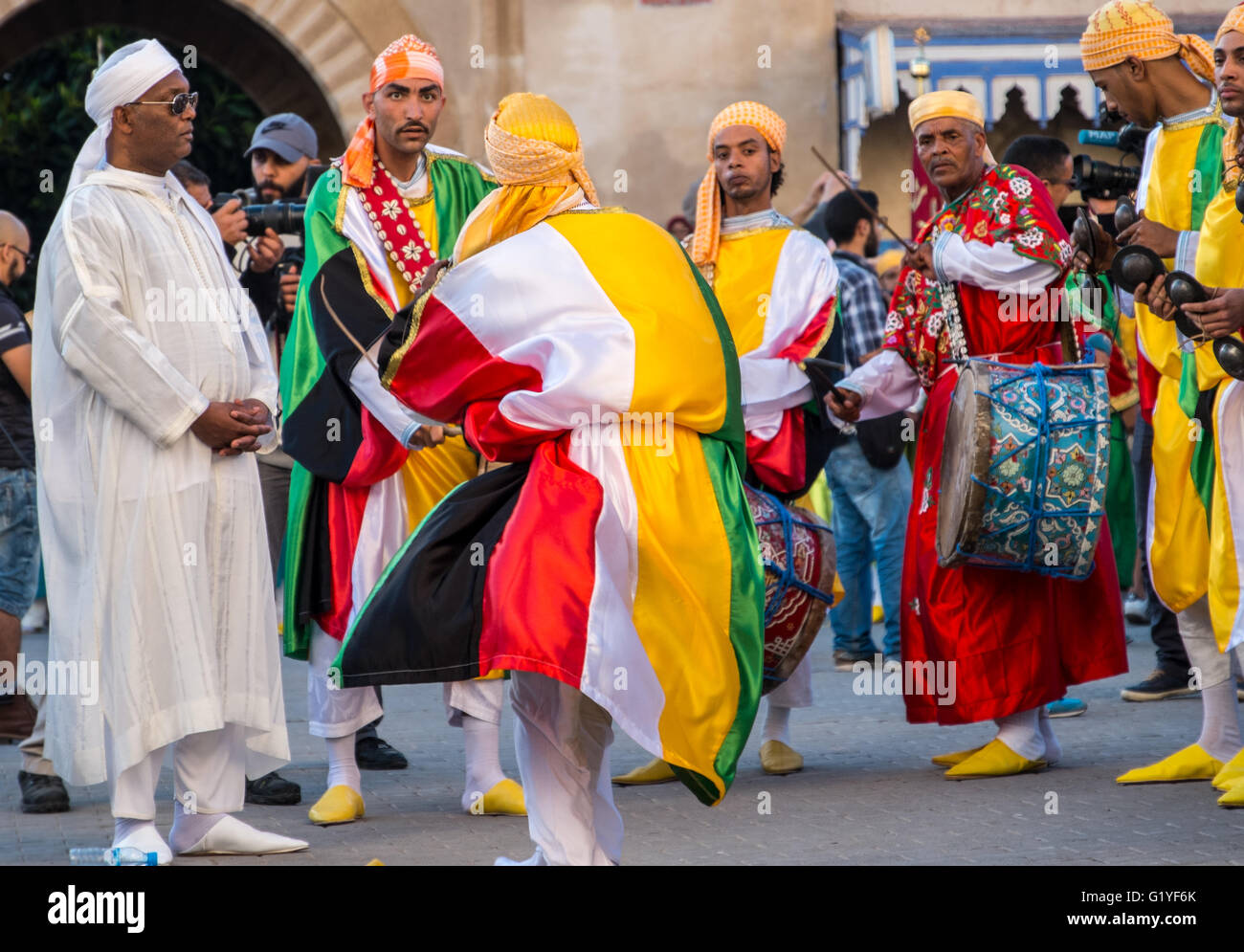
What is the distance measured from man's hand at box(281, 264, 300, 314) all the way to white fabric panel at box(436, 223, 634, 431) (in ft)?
9.94

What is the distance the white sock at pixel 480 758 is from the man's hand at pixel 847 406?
67.4 inches

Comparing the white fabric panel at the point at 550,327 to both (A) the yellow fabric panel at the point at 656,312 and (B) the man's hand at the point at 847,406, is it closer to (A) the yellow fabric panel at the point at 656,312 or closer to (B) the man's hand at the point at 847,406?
(A) the yellow fabric panel at the point at 656,312

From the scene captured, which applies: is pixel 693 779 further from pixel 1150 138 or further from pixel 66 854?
pixel 1150 138

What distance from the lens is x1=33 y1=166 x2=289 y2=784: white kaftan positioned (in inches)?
201

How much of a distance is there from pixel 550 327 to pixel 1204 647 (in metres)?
2.90

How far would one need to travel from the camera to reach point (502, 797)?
19.5 feet

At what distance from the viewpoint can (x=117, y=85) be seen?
5.30 meters

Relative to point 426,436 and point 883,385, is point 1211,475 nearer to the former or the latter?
point 883,385

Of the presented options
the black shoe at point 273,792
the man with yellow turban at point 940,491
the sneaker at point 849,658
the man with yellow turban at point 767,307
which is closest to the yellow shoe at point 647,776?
the man with yellow turban at point 767,307

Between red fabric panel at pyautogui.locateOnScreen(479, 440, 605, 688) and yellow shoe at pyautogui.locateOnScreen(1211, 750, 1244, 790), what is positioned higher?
red fabric panel at pyautogui.locateOnScreen(479, 440, 605, 688)

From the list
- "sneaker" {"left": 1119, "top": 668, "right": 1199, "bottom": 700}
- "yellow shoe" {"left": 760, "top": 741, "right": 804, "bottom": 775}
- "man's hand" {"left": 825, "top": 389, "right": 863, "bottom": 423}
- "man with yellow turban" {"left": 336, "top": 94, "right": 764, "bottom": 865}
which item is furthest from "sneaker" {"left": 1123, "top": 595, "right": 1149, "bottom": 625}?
"man with yellow turban" {"left": 336, "top": 94, "right": 764, "bottom": 865}

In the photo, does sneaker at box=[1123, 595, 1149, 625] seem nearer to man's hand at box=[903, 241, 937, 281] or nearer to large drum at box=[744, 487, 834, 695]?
man's hand at box=[903, 241, 937, 281]

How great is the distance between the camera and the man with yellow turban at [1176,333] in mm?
5910

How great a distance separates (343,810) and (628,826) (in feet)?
3.07
